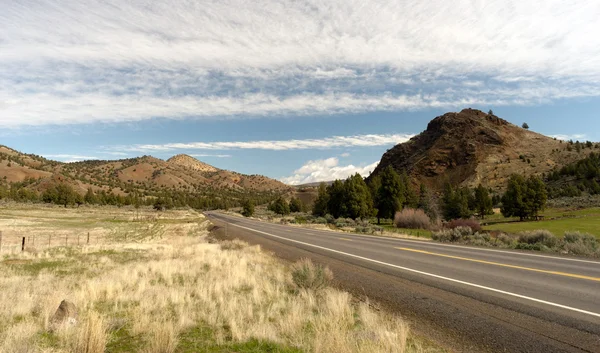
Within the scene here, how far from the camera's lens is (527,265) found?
12203 mm

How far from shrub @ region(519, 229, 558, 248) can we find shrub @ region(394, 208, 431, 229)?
25.2m

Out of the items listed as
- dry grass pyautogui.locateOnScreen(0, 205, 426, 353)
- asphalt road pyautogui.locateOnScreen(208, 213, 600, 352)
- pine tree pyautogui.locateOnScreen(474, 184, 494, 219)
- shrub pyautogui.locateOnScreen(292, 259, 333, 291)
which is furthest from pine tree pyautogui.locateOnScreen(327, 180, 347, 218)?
shrub pyautogui.locateOnScreen(292, 259, 333, 291)

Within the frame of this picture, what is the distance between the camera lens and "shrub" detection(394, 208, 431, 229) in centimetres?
4909

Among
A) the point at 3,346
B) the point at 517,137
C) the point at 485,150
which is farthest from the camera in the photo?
the point at 517,137

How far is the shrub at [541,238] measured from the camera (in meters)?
19.9

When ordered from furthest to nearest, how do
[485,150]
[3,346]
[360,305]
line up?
[485,150] < [360,305] < [3,346]

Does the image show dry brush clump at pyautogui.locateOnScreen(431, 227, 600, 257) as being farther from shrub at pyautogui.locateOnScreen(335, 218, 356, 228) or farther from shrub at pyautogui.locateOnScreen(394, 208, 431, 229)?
shrub at pyautogui.locateOnScreen(335, 218, 356, 228)

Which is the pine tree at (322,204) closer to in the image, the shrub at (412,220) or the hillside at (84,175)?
the shrub at (412,220)

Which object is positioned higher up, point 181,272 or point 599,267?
point 599,267

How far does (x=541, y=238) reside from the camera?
71.8ft

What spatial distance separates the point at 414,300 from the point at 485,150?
15042 cm

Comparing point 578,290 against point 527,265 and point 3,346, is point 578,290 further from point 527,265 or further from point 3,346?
point 3,346

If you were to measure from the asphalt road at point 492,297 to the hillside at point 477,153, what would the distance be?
4515 inches

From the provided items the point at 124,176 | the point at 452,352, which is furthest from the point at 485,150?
the point at 124,176
